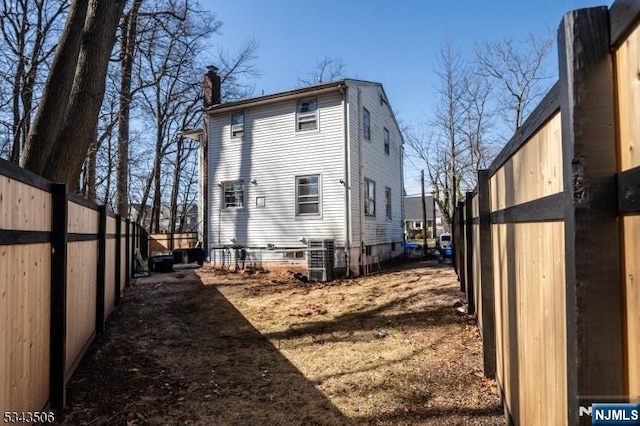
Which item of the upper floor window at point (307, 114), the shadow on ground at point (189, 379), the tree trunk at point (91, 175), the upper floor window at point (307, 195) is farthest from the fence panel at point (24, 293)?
the tree trunk at point (91, 175)

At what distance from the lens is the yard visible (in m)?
3.51

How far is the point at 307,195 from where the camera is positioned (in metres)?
13.0

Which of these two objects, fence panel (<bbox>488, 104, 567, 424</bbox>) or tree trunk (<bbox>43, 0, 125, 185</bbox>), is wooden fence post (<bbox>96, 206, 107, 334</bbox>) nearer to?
tree trunk (<bbox>43, 0, 125, 185</bbox>)

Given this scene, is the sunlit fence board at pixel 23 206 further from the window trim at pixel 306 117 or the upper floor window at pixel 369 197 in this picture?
the upper floor window at pixel 369 197

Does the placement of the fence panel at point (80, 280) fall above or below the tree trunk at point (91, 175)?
below

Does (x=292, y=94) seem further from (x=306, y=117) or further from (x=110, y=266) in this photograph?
(x=110, y=266)

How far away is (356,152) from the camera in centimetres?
1273

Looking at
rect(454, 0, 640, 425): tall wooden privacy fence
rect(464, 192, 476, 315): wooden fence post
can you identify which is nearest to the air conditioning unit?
rect(464, 192, 476, 315): wooden fence post

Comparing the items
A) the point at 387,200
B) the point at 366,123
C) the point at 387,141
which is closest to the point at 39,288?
the point at 366,123

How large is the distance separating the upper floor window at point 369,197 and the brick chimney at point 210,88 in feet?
24.6

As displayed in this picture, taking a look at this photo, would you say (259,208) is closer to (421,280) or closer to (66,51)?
(421,280)

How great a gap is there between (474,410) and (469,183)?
26211 mm

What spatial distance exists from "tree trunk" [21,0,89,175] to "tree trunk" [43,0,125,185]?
11cm

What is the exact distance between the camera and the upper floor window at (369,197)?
13375 millimetres
